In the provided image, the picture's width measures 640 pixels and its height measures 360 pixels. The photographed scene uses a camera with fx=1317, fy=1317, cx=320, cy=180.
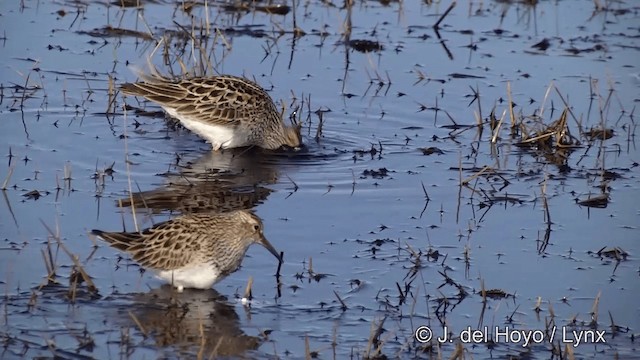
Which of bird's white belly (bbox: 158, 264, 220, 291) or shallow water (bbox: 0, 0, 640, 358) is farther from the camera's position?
bird's white belly (bbox: 158, 264, 220, 291)

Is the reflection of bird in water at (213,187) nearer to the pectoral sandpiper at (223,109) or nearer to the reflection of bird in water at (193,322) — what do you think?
the pectoral sandpiper at (223,109)

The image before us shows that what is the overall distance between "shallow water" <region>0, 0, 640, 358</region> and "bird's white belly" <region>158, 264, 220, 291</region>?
0.41 ft

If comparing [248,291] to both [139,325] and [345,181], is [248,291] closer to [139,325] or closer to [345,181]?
[139,325]

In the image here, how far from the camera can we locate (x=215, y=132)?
38.4ft

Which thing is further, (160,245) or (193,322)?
(160,245)

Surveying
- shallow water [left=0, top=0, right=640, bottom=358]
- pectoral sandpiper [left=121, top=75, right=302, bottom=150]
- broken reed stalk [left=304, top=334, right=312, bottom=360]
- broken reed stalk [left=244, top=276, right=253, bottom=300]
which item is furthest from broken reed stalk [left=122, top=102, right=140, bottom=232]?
broken reed stalk [left=304, top=334, right=312, bottom=360]

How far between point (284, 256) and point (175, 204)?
4.43ft

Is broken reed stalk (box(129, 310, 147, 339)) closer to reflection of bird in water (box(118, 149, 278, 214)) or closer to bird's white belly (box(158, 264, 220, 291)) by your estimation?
bird's white belly (box(158, 264, 220, 291))

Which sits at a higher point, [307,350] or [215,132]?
[215,132]

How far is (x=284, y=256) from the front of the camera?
349 inches

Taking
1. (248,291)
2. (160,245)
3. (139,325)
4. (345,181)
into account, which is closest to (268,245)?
(248,291)

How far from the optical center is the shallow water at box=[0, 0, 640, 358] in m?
7.73

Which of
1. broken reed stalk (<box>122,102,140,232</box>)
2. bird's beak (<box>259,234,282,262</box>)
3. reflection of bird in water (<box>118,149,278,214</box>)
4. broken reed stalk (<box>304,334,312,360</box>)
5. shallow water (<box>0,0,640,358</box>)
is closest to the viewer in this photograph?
broken reed stalk (<box>304,334,312,360</box>)

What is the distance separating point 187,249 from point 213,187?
94.3 inches
